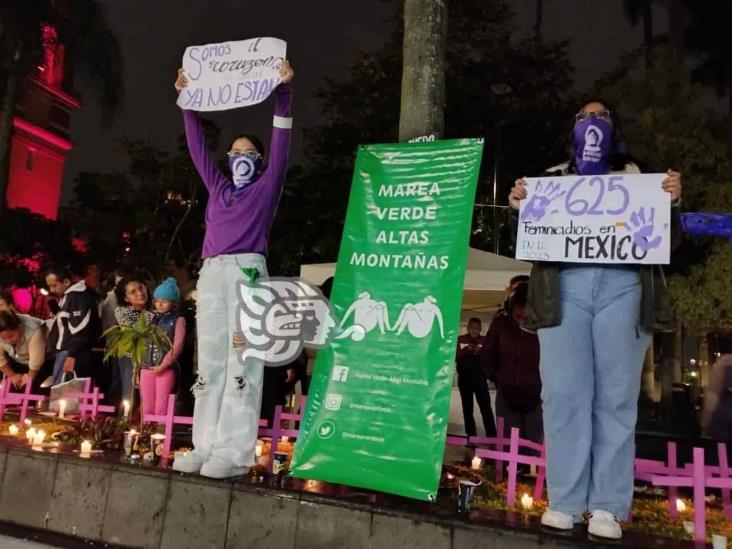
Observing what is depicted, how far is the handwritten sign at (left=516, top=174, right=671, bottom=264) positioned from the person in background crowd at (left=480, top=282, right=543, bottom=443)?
188cm

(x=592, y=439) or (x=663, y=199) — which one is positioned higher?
(x=663, y=199)

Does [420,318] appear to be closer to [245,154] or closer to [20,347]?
[245,154]

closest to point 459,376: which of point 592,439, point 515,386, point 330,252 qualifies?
point 515,386

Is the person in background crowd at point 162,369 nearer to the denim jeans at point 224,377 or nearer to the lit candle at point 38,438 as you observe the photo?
the lit candle at point 38,438

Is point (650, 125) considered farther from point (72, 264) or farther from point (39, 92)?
point (39, 92)

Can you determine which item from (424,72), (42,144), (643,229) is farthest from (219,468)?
(42,144)

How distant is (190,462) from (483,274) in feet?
17.1

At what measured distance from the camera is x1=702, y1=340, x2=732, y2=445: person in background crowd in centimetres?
441

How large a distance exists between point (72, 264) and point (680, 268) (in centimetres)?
1616

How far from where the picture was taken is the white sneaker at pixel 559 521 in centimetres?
299

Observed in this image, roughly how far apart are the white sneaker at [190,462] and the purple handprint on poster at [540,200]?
7.81 ft

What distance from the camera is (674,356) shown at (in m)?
17.3

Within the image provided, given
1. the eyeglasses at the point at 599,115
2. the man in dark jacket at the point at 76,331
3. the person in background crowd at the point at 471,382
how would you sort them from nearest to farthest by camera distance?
the eyeglasses at the point at 599,115, the man in dark jacket at the point at 76,331, the person in background crowd at the point at 471,382

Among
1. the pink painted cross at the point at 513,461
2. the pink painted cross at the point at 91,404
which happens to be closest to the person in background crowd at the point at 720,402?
the pink painted cross at the point at 513,461
